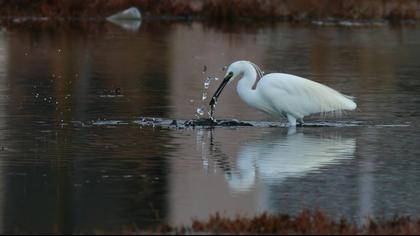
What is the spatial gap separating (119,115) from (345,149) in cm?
429

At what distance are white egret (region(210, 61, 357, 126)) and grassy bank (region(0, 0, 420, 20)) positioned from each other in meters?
30.9

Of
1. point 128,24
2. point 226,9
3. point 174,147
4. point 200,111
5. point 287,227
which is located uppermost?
point 287,227

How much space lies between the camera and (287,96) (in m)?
17.5

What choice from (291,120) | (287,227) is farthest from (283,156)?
(287,227)

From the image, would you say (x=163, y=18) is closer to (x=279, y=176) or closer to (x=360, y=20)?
(x=360, y=20)

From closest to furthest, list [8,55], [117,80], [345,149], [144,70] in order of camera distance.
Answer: [345,149]
[117,80]
[144,70]
[8,55]

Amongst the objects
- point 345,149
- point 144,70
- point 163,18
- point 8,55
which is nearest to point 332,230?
point 345,149

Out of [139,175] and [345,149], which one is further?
[345,149]

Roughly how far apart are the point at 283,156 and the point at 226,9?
35.1 m

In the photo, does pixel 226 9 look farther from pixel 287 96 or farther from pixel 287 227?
pixel 287 227

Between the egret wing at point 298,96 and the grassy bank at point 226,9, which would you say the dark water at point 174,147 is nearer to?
the egret wing at point 298,96

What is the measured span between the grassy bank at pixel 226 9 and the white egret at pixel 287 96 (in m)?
30.9

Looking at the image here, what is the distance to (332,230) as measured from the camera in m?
9.48

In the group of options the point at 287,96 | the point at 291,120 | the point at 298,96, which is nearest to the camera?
the point at 287,96
